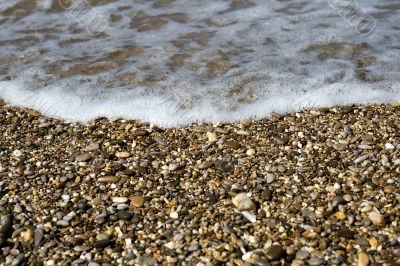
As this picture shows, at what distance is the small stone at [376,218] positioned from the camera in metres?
3.08

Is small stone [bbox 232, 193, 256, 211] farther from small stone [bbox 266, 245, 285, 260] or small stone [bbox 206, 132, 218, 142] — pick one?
small stone [bbox 206, 132, 218, 142]

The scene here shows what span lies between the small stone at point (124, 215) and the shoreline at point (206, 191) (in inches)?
0.4

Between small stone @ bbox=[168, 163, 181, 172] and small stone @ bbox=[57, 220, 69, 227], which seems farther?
small stone @ bbox=[168, 163, 181, 172]

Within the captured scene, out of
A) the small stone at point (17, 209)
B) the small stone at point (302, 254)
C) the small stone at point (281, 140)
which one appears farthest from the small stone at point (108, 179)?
the small stone at point (302, 254)

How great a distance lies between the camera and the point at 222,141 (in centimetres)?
412

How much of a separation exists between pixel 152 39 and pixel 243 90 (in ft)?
6.40

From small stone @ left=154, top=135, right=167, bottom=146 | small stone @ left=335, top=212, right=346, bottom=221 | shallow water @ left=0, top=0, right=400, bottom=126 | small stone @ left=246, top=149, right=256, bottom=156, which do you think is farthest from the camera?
shallow water @ left=0, top=0, right=400, bottom=126

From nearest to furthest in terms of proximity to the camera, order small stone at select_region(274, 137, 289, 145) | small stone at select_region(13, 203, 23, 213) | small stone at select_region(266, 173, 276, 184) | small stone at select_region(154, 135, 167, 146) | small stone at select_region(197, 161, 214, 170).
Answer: small stone at select_region(13, 203, 23, 213)
small stone at select_region(266, 173, 276, 184)
small stone at select_region(197, 161, 214, 170)
small stone at select_region(274, 137, 289, 145)
small stone at select_region(154, 135, 167, 146)

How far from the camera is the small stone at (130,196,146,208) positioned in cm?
341

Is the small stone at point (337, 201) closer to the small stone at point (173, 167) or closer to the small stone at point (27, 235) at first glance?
the small stone at point (173, 167)

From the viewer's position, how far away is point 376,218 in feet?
10.2

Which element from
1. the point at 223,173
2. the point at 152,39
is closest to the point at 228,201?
the point at 223,173

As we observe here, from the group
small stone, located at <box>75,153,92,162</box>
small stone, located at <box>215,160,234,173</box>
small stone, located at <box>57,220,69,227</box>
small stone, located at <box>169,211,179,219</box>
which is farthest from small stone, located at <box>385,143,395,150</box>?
A: small stone, located at <box>57,220,69,227</box>

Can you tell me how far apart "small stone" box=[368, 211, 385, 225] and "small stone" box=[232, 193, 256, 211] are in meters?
0.73
